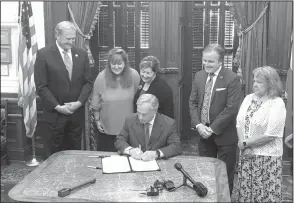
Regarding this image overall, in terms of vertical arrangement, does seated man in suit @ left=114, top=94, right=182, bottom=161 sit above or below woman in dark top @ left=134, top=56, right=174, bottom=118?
below

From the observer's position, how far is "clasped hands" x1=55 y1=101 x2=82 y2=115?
4.16m

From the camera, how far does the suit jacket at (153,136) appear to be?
3.33 m

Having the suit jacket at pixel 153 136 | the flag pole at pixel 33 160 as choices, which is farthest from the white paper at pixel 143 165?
the flag pole at pixel 33 160

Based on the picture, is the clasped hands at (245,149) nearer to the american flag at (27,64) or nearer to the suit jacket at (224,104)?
the suit jacket at (224,104)

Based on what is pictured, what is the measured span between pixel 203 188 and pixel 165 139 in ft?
2.98

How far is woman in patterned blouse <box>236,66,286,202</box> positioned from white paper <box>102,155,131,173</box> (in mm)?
1095

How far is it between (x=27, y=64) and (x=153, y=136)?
8.47ft

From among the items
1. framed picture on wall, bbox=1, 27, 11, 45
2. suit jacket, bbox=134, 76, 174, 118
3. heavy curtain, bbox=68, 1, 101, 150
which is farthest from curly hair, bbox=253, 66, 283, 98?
framed picture on wall, bbox=1, 27, 11, 45

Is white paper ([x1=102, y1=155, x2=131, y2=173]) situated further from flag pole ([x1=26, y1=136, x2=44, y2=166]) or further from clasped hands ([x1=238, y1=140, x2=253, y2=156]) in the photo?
flag pole ([x1=26, y1=136, x2=44, y2=166])

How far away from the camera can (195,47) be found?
5844 mm

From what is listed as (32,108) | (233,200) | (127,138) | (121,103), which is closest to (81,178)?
(127,138)

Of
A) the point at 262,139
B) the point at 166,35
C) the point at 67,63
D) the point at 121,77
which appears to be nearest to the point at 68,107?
the point at 67,63

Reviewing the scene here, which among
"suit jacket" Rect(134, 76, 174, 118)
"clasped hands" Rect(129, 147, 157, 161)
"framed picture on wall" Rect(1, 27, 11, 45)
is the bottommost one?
"clasped hands" Rect(129, 147, 157, 161)

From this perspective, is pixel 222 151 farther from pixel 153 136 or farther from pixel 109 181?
pixel 109 181
